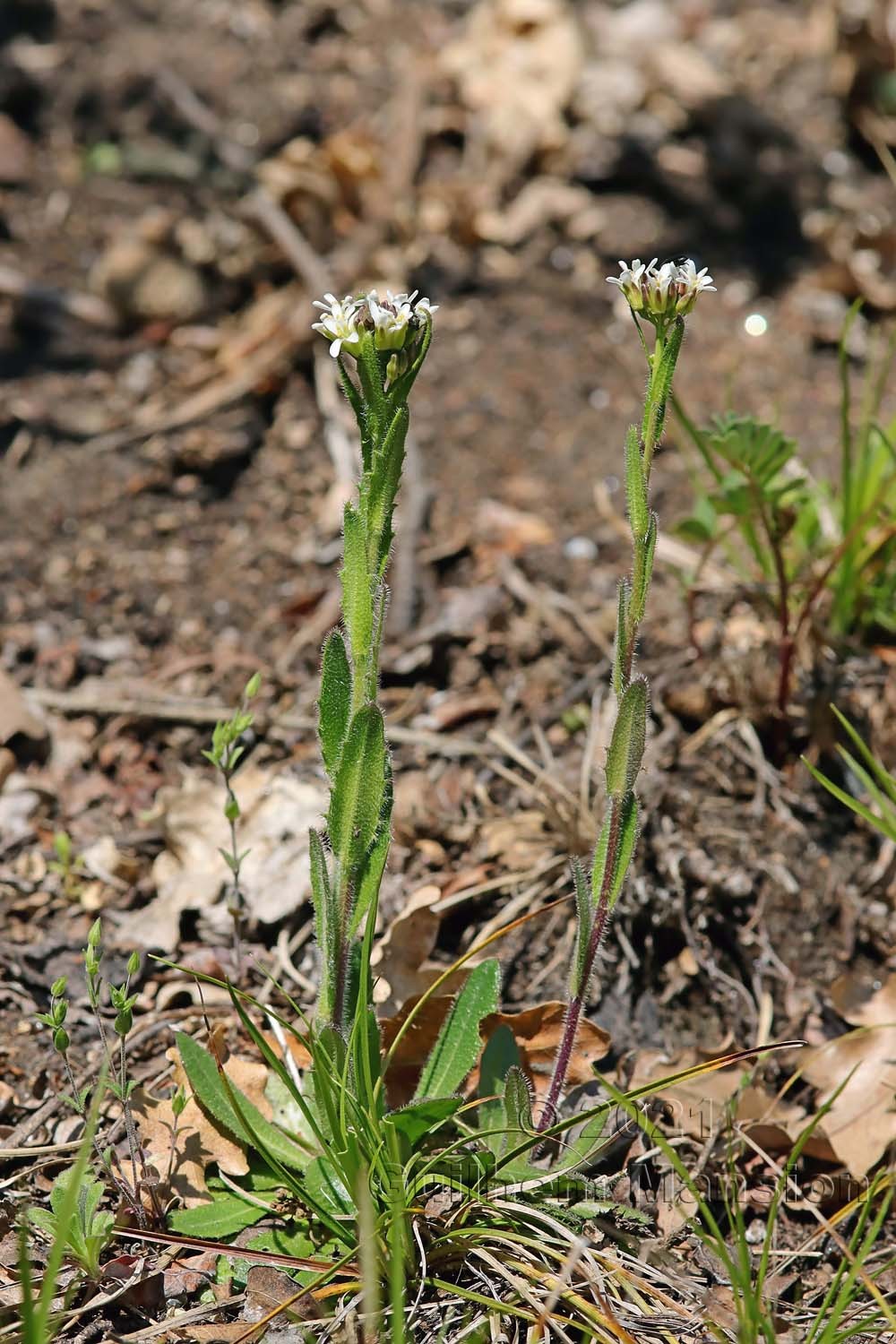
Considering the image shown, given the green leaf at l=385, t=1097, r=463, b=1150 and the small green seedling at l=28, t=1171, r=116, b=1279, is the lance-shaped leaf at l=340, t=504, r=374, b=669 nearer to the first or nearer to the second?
the green leaf at l=385, t=1097, r=463, b=1150

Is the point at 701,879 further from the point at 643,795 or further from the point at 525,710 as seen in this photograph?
the point at 525,710

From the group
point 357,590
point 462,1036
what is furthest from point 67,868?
point 357,590

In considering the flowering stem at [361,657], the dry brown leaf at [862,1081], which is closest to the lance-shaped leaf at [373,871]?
the flowering stem at [361,657]

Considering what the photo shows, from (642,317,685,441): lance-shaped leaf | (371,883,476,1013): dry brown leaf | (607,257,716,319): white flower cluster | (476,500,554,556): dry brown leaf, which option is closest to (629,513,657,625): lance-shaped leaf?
(642,317,685,441): lance-shaped leaf

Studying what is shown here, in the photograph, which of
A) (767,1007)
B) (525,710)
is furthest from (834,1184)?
(525,710)

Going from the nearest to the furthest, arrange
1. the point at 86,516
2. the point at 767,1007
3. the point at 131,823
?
the point at 767,1007 → the point at 131,823 → the point at 86,516

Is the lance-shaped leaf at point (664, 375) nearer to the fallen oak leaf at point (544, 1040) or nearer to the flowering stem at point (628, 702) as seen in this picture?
the flowering stem at point (628, 702)

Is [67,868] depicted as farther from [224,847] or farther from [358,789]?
[358,789]
